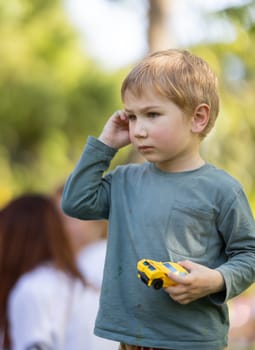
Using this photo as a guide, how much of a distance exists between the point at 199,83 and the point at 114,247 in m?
0.57

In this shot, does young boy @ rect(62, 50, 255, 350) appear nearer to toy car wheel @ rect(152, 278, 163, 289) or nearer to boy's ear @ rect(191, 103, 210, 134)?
boy's ear @ rect(191, 103, 210, 134)

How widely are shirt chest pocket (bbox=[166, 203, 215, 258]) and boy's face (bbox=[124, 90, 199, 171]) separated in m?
0.18

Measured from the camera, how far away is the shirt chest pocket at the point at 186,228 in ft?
8.95

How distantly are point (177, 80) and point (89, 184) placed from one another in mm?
444

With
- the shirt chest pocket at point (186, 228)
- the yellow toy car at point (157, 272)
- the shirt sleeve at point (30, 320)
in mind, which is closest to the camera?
the yellow toy car at point (157, 272)

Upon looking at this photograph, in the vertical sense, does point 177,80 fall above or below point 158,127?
above

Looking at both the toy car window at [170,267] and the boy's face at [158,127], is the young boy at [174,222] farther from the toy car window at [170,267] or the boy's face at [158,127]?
the toy car window at [170,267]

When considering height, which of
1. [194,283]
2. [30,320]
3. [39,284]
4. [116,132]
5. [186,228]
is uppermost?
[116,132]

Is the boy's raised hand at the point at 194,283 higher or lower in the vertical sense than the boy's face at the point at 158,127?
lower

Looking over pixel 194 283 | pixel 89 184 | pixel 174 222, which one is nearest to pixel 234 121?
pixel 89 184

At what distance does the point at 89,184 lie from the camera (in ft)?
9.46

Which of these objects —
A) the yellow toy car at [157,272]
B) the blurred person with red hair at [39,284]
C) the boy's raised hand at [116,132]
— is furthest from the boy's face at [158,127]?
the blurred person with red hair at [39,284]

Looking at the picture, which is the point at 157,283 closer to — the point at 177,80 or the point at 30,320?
the point at 177,80

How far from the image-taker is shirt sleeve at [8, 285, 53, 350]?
16.0 feet
